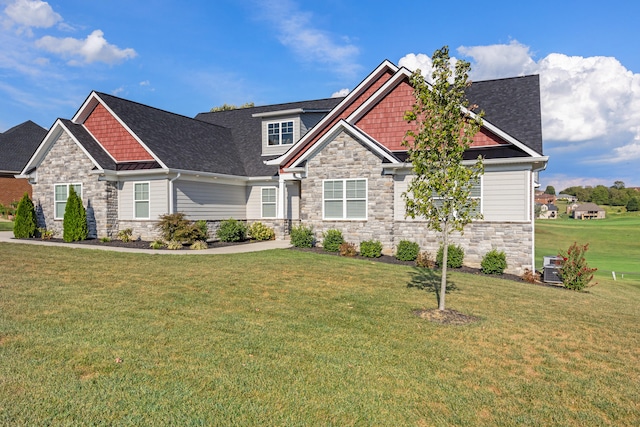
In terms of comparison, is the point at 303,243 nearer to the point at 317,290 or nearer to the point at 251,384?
the point at 317,290

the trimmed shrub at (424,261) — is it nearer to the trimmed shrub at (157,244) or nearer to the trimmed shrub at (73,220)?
the trimmed shrub at (157,244)

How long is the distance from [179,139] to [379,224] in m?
10.6

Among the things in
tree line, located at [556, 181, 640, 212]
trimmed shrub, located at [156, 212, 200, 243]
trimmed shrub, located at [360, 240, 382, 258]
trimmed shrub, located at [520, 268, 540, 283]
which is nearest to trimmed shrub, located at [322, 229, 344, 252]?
trimmed shrub, located at [360, 240, 382, 258]

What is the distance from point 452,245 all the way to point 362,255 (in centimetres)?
321

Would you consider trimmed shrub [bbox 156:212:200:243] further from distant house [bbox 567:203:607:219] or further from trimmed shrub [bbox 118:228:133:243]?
distant house [bbox 567:203:607:219]

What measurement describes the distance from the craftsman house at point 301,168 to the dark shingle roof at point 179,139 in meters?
0.08

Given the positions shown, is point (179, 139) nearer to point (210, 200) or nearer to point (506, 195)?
point (210, 200)

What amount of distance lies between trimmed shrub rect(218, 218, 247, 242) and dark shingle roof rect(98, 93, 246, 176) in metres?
2.47

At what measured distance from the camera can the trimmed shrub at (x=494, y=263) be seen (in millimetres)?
13914

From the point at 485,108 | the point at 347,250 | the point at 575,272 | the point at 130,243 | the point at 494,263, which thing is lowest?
the point at 575,272

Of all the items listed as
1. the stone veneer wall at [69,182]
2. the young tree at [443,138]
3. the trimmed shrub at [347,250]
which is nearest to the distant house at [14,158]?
the stone veneer wall at [69,182]

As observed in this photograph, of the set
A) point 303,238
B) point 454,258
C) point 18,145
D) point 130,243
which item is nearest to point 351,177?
point 303,238

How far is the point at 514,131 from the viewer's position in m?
15.3

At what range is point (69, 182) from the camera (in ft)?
63.2
